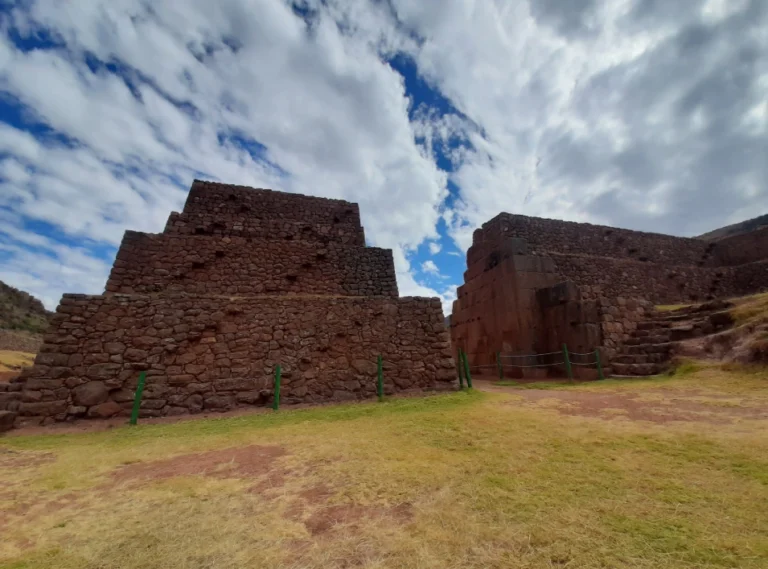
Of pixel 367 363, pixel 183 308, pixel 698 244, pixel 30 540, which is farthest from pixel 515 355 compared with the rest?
pixel 698 244

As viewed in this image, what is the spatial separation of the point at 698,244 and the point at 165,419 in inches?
1083

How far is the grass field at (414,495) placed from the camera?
2.12m

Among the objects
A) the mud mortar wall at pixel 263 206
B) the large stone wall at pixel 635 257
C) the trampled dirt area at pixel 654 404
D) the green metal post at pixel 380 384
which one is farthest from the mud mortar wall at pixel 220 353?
the large stone wall at pixel 635 257

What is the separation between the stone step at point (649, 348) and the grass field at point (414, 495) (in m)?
5.32

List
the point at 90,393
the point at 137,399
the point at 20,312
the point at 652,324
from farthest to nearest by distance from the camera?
the point at 20,312
the point at 652,324
the point at 90,393
the point at 137,399

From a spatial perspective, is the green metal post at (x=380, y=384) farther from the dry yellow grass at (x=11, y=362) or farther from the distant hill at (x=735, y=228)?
the distant hill at (x=735, y=228)

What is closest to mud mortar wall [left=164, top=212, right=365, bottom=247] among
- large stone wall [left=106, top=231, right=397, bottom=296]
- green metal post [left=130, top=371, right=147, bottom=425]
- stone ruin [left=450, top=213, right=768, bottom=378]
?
large stone wall [left=106, top=231, right=397, bottom=296]

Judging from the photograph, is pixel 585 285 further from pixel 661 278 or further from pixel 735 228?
pixel 735 228

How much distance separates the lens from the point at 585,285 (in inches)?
548

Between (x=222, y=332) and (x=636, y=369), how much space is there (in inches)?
475

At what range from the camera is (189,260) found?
1097 centimetres

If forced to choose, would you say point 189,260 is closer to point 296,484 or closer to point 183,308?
point 183,308

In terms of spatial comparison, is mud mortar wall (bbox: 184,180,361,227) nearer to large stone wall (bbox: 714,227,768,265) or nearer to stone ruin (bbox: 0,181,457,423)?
stone ruin (bbox: 0,181,457,423)

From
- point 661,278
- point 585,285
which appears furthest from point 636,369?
point 661,278
